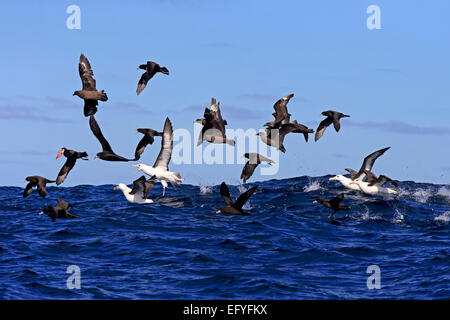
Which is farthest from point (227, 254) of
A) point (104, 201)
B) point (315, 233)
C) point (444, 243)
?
point (104, 201)

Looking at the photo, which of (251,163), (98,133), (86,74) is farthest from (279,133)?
(86,74)

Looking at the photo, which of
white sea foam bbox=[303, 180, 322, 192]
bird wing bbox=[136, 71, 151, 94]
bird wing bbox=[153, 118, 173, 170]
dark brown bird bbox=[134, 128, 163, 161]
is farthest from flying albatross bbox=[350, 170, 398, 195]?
bird wing bbox=[136, 71, 151, 94]

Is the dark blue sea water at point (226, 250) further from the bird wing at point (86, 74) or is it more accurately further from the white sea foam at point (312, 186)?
the bird wing at point (86, 74)

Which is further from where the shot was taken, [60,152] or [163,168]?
[163,168]

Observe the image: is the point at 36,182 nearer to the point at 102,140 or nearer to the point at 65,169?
the point at 65,169

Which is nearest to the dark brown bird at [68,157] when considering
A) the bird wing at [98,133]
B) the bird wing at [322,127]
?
the bird wing at [98,133]

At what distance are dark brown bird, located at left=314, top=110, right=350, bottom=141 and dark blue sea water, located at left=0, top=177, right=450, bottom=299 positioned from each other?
10.7 ft

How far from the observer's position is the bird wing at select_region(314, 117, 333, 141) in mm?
26422

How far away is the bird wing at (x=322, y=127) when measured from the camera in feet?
86.7

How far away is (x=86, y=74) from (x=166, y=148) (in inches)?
167

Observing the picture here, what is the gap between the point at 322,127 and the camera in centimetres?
2662

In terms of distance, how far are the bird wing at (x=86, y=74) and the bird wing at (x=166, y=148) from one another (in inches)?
124

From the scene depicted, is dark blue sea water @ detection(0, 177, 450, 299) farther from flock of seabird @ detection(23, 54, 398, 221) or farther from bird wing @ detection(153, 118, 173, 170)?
bird wing @ detection(153, 118, 173, 170)
